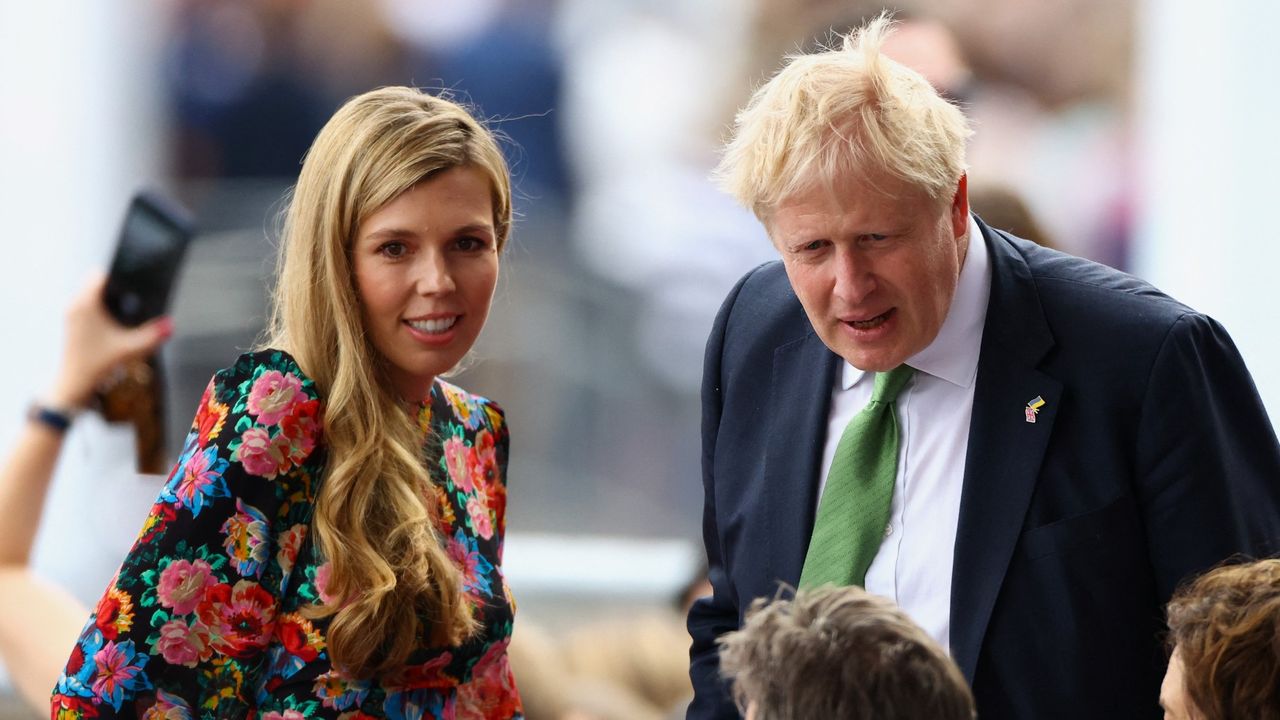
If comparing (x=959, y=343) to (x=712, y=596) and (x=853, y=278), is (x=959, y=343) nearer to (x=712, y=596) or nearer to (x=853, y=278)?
(x=853, y=278)

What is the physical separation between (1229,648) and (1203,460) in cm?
36

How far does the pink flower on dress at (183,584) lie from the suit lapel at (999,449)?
3.19 feet

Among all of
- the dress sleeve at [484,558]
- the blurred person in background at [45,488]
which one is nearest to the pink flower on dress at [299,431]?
the dress sleeve at [484,558]

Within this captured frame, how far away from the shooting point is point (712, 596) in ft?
8.06

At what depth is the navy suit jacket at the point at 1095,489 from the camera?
6.49 ft

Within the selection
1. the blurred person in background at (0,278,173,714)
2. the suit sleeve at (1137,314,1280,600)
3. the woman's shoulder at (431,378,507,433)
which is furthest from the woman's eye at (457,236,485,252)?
the blurred person in background at (0,278,173,714)

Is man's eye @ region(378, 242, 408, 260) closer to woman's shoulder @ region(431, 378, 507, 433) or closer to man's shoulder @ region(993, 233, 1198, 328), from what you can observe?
woman's shoulder @ region(431, 378, 507, 433)

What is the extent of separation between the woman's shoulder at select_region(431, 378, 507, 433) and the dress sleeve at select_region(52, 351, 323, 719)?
0.36m

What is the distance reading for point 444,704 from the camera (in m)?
2.21

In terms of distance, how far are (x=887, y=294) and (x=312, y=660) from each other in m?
0.91

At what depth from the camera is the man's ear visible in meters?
2.13

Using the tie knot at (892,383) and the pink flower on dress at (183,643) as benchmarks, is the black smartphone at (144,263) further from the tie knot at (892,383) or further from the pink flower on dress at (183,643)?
the tie knot at (892,383)

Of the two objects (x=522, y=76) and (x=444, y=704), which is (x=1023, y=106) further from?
(x=444, y=704)

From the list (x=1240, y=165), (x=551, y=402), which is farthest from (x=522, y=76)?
(x=1240, y=165)
